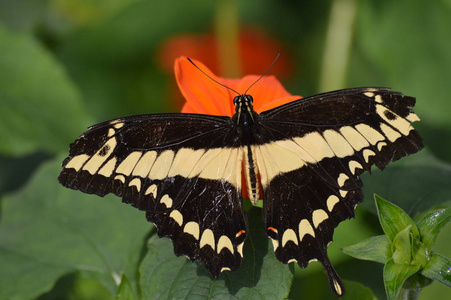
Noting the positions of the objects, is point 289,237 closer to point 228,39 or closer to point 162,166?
point 162,166

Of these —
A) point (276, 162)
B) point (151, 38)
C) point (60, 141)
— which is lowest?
point (276, 162)

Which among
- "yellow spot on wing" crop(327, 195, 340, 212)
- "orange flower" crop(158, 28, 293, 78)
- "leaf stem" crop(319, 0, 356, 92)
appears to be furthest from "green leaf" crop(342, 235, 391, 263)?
"orange flower" crop(158, 28, 293, 78)

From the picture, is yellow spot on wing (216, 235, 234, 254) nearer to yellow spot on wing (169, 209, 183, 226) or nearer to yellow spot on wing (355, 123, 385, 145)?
yellow spot on wing (169, 209, 183, 226)

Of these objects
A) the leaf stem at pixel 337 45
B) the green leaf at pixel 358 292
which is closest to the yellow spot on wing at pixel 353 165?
the green leaf at pixel 358 292

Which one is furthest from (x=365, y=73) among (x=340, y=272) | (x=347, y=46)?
(x=340, y=272)

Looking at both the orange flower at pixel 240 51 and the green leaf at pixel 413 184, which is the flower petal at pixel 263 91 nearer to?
the green leaf at pixel 413 184

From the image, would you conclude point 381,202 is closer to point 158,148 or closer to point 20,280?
point 158,148
